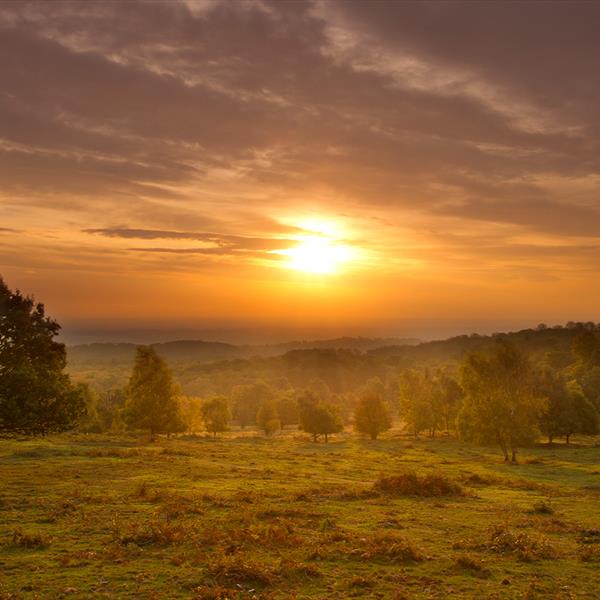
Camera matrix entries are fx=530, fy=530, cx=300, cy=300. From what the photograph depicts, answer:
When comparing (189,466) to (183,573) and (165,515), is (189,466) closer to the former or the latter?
(165,515)

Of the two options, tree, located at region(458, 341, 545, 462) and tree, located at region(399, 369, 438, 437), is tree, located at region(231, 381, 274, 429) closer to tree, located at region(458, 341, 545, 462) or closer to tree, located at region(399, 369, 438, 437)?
tree, located at region(399, 369, 438, 437)

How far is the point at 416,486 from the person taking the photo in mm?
36156

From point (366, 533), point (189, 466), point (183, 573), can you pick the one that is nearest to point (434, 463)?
point (189, 466)

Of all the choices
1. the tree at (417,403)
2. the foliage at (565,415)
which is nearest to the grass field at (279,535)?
the foliage at (565,415)

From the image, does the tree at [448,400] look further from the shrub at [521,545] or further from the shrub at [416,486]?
the shrub at [521,545]

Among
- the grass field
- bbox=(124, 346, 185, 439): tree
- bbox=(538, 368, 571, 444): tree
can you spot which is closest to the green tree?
bbox=(538, 368, 571, 444): tree

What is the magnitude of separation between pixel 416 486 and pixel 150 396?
149 ft

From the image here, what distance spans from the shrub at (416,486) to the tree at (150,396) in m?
43.1

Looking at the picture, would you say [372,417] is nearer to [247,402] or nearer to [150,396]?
[150,396]

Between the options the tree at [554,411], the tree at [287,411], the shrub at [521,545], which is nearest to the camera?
the shrub at [521,545]

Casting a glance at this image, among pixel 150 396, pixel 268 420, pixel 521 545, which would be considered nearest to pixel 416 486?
pixel 521 545

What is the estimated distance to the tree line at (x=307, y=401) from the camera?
33188mm

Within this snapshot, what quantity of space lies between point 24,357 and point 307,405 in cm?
7438

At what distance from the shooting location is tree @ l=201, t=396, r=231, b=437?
124m
